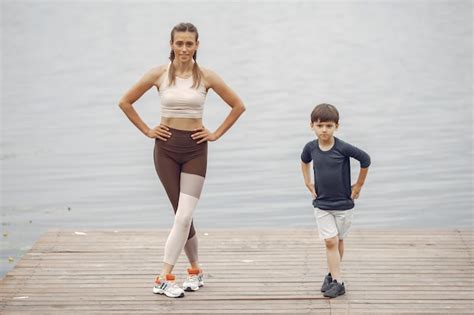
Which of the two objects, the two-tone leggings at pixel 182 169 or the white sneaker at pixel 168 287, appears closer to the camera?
the two-tone leggings at pixel 182 169

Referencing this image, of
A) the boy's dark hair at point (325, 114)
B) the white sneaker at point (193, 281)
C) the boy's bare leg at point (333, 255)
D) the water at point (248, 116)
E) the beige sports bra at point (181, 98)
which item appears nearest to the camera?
the boy's dark hair at point (325, 114)

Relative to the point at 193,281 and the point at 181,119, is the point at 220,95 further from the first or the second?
the point at 193,281

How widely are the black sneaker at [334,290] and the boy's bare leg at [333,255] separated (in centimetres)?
5

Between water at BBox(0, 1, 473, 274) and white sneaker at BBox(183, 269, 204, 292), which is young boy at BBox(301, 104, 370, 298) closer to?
white sneaker at BBox(183, 269, 204, 292)

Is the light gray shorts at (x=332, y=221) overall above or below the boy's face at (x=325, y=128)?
below

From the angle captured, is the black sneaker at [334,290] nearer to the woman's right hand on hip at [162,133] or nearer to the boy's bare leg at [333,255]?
the boy's bare leg at [333,255]

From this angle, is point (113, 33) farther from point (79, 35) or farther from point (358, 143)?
point (358, 143)

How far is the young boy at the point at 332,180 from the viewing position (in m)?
7.78

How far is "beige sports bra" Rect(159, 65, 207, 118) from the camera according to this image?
785 cm

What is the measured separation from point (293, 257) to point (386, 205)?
4.37 meters

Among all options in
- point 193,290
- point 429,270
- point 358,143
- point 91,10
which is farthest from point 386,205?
point 91,10

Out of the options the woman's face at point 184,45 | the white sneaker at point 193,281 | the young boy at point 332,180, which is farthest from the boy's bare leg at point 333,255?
the woman's face at point 184,45

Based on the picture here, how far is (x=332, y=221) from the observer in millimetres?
7977

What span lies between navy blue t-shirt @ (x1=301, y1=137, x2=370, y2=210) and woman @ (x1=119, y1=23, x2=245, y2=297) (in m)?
0.72
